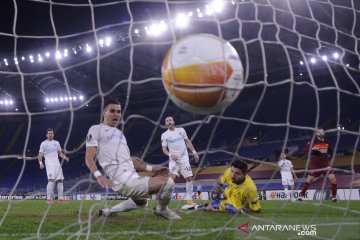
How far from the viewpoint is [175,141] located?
8.21 meters

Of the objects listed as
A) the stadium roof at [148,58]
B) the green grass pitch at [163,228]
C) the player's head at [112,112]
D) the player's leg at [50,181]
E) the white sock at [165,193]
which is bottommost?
the player's leg at [50,181]

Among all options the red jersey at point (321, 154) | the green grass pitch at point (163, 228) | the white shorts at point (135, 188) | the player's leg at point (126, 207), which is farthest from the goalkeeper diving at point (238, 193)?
the red jersey at point (321, 154)

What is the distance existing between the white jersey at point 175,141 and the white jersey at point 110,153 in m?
3.45

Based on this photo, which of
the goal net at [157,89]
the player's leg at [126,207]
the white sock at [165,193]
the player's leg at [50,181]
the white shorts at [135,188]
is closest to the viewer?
the white shorts at [135,188]

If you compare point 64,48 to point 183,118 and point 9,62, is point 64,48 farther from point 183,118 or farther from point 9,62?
point 183,118

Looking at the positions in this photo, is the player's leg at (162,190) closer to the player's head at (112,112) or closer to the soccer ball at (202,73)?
the player's head at (112,112)

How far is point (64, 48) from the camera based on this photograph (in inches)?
783

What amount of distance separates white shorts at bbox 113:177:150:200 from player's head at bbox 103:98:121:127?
0.67 metres

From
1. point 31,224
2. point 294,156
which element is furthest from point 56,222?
point 294,156

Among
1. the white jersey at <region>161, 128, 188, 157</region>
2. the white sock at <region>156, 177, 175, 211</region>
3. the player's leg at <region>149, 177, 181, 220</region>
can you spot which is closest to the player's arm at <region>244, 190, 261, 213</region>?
the player's leg at <region>149, 177, 181, 220</region>

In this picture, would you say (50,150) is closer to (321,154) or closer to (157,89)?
(321,154)

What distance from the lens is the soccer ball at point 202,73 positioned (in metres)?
2.76

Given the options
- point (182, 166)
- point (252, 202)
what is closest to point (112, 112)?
point (252, 202)

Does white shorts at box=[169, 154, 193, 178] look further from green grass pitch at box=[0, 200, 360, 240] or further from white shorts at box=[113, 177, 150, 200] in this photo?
white shorts at box=[113, 177, 150, 200]
